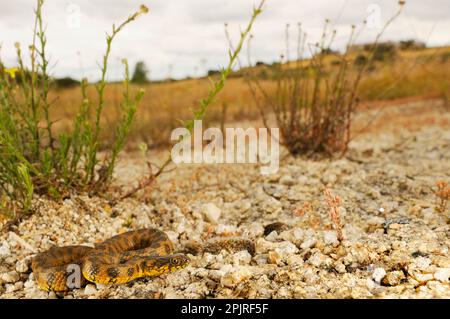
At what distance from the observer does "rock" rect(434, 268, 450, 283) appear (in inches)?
105

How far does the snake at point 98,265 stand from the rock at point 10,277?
0.12 meters

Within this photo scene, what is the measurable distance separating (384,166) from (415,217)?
5.60 ft

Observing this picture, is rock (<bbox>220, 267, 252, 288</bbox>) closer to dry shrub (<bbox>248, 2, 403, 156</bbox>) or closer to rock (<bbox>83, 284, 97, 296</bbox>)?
rock (<bbox>83, 284, 97, 296</bbox>)

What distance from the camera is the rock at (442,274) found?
268 centimetres

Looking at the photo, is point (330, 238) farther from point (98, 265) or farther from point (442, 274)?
point (98, 265)

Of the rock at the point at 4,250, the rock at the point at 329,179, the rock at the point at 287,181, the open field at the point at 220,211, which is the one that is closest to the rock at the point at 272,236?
the open field at the point at 220,211

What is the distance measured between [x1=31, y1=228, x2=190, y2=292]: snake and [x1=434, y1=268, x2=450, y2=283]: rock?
4.91ft

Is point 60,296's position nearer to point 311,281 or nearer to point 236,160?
point 311,281

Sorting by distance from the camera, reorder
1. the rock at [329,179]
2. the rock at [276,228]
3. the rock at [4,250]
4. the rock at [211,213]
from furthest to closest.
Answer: the rock at [329,179] → the rock at [211,213] → the rock at [276,228] → the rock at [4,250]

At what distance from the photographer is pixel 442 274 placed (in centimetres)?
271

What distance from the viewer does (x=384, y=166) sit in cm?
531

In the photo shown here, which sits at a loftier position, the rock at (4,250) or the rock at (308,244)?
the rock at (308,244)

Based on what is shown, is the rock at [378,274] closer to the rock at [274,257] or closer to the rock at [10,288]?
the rock at [274,257]

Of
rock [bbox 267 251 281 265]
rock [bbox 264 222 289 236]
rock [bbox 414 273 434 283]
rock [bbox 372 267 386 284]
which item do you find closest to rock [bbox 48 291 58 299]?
rock [bbox 267 251 281 265]
